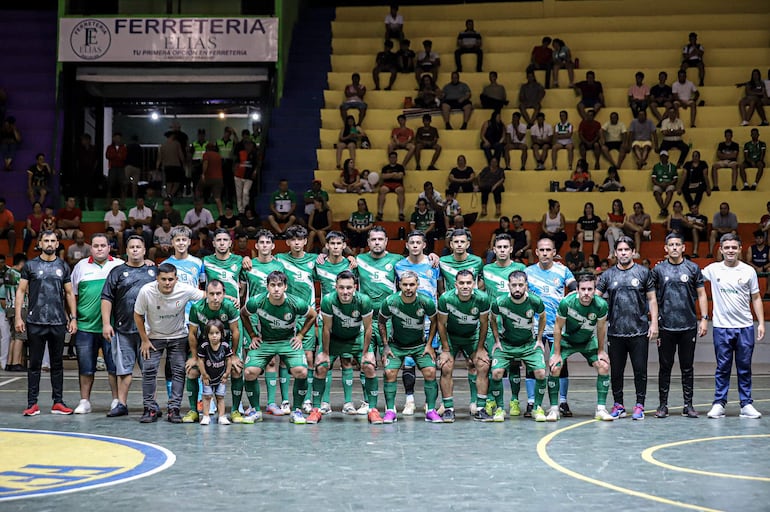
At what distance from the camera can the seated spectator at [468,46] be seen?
950 inches

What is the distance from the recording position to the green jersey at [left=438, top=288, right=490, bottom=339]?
10.9 meters

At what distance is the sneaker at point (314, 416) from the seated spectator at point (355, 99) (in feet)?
42.8

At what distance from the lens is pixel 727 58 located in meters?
24.4

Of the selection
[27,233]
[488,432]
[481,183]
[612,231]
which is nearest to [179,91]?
[27,233]

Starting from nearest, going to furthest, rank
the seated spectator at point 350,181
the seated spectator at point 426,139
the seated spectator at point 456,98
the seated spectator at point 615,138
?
the seated spectator at point 350,181
the seated spectator at point 615,138
the seated spectator at point 426,139
the seated spectator at point 456,98

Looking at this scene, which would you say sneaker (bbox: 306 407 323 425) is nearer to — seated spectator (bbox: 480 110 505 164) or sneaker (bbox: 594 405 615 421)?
sneaker (bbox: 594 405 615 421)

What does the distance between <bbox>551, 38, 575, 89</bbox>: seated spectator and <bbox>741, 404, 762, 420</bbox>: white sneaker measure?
541 inches

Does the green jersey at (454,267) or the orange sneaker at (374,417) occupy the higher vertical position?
the green jersey at (454,267)

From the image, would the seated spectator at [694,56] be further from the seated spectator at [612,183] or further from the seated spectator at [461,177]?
the seated spectator at [461,177]

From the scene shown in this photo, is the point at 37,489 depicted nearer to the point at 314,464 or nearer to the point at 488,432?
the point at 314,464

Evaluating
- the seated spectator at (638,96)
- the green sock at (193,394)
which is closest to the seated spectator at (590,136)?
the seated spectator at (638,96)

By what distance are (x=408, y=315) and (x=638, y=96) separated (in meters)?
13.8

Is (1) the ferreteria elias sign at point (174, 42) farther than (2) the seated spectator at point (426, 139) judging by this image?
Yes

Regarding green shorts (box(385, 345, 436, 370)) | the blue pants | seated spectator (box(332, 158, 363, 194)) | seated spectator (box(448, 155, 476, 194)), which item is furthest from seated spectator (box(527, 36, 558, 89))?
green shorts (box(385, 345, 436, 370))
